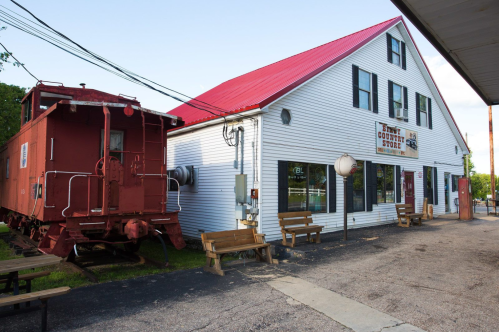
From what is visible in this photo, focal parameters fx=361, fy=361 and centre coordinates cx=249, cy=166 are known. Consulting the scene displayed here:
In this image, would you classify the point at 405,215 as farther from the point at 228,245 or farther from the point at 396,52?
the point at 228,245

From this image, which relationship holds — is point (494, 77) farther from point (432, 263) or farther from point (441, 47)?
point (432, 263)

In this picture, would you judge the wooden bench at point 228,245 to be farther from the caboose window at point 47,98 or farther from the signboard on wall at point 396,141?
the signboard on wall at point 396,141

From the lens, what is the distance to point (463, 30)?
5.41 meters

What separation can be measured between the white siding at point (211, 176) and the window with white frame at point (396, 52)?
29.3 feet

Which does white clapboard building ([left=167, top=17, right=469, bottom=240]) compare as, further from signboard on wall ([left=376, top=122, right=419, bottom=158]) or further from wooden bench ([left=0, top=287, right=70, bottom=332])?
wooden bench ([left=0, top=287, right=70, bottom=332])

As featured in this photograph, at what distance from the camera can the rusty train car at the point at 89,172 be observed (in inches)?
276

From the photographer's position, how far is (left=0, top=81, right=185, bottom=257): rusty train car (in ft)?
23.0

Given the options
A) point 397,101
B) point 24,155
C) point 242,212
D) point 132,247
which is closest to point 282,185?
point 242,212

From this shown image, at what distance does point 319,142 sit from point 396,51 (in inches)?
282

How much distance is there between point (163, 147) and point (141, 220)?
203 cm

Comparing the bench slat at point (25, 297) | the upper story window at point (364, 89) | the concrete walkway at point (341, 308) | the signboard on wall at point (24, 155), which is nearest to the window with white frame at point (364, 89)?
the upper story window at point (364, 89)

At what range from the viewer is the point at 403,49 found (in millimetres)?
16094

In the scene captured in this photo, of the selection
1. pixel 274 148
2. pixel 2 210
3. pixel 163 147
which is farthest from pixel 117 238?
pixel 2 210

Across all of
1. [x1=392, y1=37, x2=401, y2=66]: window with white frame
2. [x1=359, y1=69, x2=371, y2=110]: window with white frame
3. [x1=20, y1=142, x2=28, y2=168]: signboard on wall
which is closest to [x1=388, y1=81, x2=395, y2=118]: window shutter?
[x1=392, y1=37, x2=401, y2=66]: window with white frame
